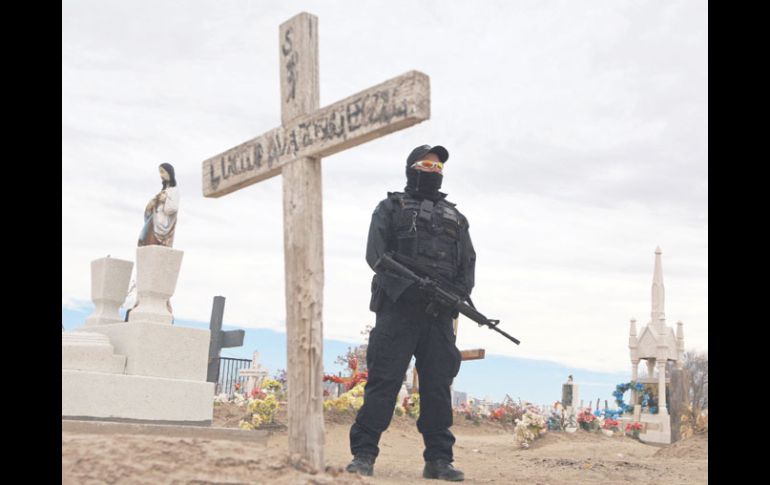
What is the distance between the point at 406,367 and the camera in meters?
→ 6.23

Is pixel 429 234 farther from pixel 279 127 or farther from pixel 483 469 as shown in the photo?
pixel 483 469

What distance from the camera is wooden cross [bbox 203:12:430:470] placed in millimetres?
4766

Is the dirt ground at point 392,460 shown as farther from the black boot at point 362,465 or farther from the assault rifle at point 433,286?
the assault rifle at point 433,286

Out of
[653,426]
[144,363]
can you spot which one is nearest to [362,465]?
[144,363]

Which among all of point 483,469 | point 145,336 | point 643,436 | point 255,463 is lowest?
point 643,436

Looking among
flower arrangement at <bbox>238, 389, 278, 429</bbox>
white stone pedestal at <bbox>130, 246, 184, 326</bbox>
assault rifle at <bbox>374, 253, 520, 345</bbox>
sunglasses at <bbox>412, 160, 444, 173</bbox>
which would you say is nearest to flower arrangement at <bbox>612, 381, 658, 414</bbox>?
flower arrangement at <bbox>238, 389, 278, 429</bbox>

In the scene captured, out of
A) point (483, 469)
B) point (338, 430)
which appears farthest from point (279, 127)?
point (338, 430)

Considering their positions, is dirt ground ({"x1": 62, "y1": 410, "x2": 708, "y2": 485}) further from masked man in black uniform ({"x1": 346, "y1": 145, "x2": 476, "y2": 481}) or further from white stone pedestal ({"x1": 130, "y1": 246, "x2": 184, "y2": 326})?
white stone pedestal ({"x1": 130, "y1": 246, "x2": 184, "y2": 326})

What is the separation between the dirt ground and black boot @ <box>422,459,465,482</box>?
0.09 metres

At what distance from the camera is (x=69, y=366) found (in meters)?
7.23

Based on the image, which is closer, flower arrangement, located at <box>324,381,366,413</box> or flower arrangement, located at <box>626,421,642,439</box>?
flower arrangement, located at <box>324,381,366,413</box>

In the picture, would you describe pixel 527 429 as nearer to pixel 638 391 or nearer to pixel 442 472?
pixel 442 472

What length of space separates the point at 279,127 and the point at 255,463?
7.02ft

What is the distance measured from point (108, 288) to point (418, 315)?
3861 millimetres
